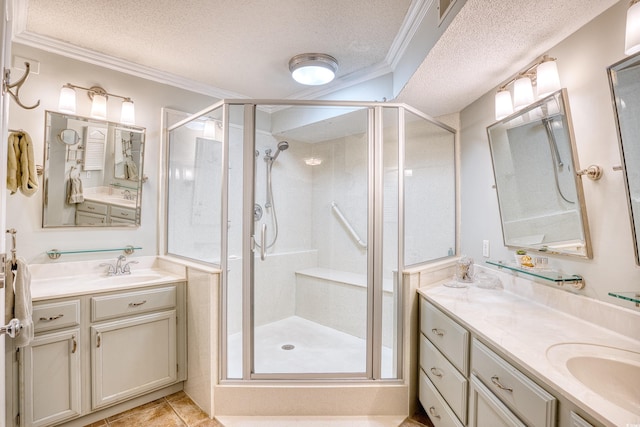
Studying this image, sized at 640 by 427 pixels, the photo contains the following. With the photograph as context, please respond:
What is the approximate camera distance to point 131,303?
212 centimetres

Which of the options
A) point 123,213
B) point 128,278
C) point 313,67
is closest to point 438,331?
point 313,67

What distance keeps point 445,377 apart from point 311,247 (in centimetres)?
153

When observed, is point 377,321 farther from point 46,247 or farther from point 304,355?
point 46,247

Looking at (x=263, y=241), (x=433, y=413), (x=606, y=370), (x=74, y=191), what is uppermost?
(x=74, y=191)

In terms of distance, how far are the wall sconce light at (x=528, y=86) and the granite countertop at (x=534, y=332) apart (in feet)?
3.59

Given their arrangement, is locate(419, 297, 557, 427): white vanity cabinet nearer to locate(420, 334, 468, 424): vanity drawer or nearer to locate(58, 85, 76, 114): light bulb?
locate(420, 334, 468, 424): vanity drawer

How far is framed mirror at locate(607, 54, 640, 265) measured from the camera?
3.97 ft

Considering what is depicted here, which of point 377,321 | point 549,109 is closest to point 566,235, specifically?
point 549,109

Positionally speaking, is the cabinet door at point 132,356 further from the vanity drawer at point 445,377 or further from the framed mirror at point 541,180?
the framed mirror at point 541,180

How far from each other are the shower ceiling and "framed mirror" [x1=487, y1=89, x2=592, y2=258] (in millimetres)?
346

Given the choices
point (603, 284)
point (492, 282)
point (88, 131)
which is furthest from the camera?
point (88, 131)

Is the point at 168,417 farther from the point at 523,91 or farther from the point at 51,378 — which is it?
the point at 523,91

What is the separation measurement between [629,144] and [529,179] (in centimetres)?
60

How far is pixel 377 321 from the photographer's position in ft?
7.02
